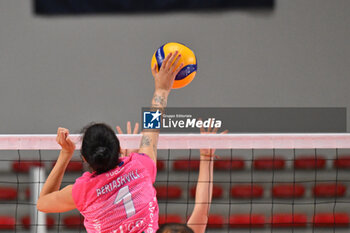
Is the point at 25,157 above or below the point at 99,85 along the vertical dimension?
below

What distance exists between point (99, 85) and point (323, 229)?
149 inches

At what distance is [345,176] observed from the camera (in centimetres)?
655

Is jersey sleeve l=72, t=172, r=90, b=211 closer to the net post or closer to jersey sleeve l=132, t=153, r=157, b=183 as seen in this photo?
jersey sleeve l=132, t=153, r=157, b=183

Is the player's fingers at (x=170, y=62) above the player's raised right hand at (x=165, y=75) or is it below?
above

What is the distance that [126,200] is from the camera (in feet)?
6.55

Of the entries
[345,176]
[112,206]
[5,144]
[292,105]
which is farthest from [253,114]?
[112,206]

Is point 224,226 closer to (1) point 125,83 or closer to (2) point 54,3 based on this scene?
(1) point 125,83

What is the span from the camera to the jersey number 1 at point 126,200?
199cm

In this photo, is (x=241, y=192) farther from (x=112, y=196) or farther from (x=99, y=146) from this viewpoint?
(x=99, y=146)

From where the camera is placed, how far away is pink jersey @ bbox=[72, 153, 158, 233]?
1985mm

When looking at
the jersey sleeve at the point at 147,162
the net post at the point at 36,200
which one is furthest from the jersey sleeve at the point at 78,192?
the net post at the point at 36,200

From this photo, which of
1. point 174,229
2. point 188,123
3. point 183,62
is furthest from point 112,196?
point 188,123

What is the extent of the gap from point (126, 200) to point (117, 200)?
0.13 feet

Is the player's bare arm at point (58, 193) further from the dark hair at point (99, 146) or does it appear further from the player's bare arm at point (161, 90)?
the player's bare arm at point (161, 90)
